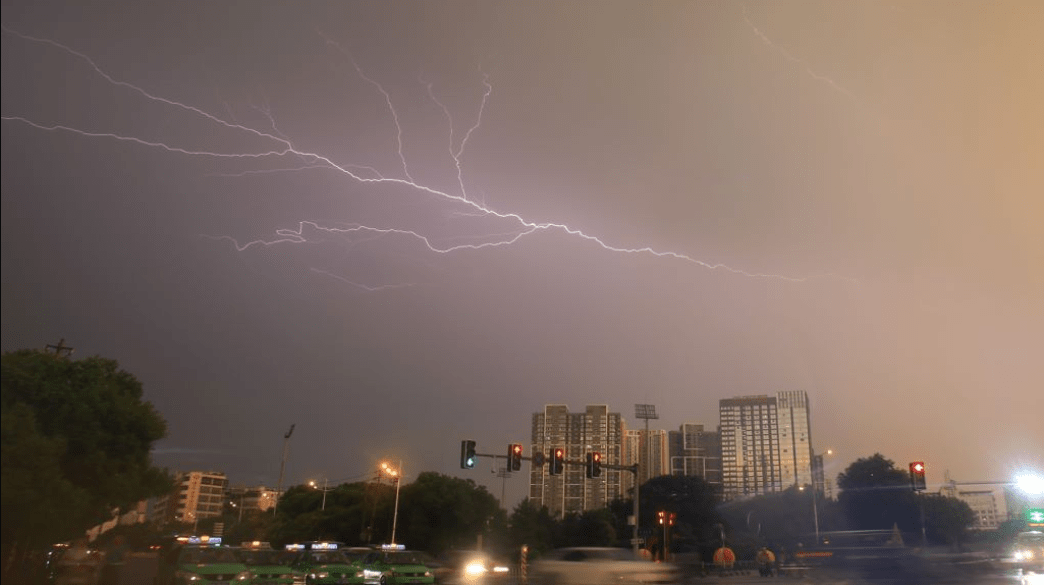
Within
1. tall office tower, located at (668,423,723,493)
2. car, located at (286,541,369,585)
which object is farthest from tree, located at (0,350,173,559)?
tall office tower, located at (668,423,723,493)

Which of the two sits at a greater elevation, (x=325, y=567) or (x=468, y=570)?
(x=325, y=567)

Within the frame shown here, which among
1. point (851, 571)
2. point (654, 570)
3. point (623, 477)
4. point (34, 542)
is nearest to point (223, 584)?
point (34, 542)

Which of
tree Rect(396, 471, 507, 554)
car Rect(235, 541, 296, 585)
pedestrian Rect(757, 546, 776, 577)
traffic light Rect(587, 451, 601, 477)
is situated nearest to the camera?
car Rect(235, 541, 296, 585)

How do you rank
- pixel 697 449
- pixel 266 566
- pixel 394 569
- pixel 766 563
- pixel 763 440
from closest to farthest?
pixel 266 566
pixel 394 569
pixel 766 563
pixel 697 449
pixel 763 440

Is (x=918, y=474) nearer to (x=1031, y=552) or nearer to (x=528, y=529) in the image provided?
(x=1031, y=552)

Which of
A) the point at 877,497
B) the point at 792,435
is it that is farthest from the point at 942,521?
the point at 792,435

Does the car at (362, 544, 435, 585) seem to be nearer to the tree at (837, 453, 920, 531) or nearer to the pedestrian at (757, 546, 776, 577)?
the pedestrian at (757, 546, 776, 577)

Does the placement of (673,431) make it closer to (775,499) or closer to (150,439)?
(775,499)
